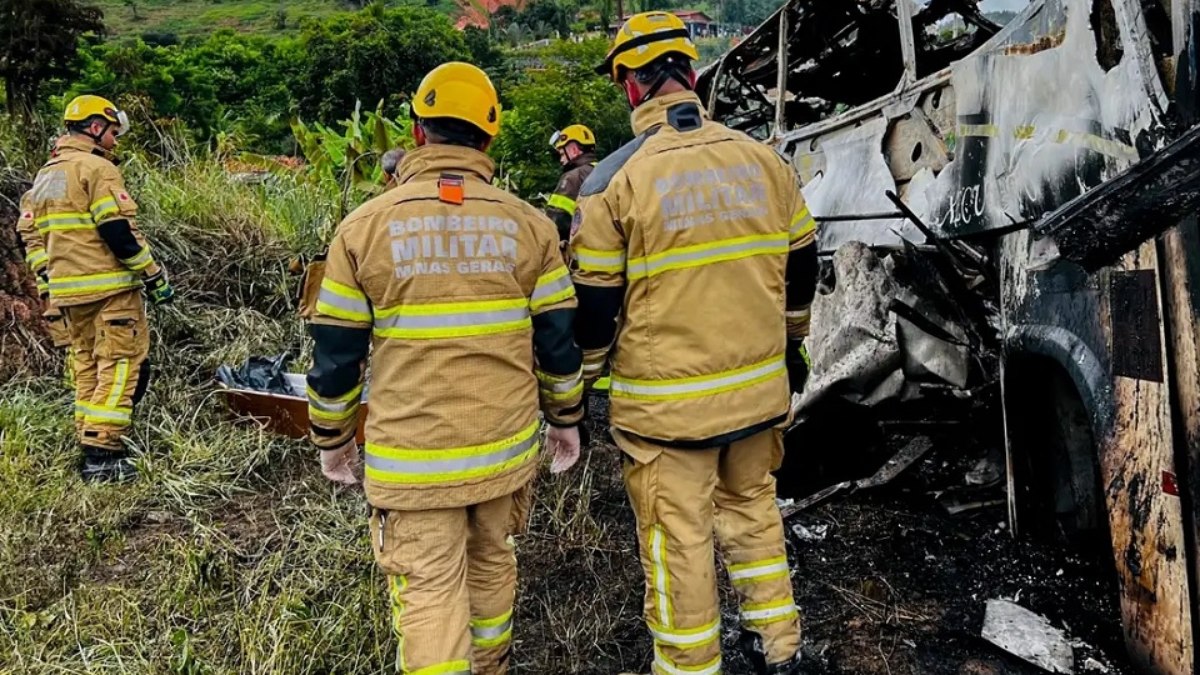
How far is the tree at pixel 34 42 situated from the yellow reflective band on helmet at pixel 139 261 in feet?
10.4

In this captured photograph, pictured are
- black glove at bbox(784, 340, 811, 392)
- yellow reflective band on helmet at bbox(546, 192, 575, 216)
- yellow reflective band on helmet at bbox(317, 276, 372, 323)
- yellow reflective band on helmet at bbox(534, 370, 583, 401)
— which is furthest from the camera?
yellow reflective band on helmet at bbox(546, 192, 575, 216)

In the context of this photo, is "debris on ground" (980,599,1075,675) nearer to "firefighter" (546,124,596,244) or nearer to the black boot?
"firefighter" (546,124,596,244)

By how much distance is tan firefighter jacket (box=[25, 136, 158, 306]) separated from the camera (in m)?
3.88

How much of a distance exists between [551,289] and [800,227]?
76cm

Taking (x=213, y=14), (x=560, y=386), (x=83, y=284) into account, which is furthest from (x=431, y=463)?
(x=213, y=14)

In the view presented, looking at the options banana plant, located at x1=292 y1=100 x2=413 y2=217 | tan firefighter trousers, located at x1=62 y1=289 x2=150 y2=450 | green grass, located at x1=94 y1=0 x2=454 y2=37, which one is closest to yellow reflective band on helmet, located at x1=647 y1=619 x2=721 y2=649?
tan firefighter trousers, located at x1=62 y1=289 x2=150 y2=450

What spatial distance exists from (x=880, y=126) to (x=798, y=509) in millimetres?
1894

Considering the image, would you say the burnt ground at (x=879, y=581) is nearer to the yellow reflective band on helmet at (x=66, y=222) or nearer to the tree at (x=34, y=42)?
the yellow reflective band on helmet at (x=66, y=222)

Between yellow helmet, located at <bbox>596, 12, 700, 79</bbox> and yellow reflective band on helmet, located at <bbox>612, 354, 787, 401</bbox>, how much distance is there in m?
0.88

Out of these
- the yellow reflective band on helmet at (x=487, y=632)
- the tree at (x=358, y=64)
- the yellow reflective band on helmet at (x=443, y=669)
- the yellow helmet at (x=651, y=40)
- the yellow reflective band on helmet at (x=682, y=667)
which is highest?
the tree at (x=358, y=64)

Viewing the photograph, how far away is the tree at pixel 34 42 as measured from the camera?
6359 mm

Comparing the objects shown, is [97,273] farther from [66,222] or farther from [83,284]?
[66,222]

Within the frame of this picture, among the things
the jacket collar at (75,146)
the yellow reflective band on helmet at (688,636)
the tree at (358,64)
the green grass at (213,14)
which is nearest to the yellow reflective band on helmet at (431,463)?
the yellow reflective band on helmet at (688,636)

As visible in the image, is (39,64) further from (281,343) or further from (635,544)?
(635,544)
